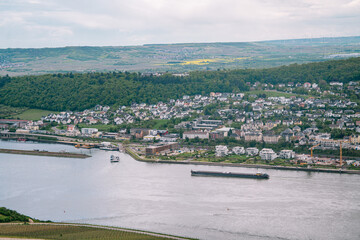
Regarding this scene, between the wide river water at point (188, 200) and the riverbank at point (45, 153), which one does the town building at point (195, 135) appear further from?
the riverbank at point (45, 153)

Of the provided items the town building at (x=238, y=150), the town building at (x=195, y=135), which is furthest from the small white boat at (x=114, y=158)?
the town building at (x=195, y=135)

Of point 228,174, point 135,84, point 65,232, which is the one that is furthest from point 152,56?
point 65,232

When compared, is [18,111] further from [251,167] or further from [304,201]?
[304,201]

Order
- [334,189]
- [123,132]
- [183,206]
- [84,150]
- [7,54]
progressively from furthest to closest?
[7,54] → [123,132] → [84,150] → [334,189] → [183,206]

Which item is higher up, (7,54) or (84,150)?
(7,54)

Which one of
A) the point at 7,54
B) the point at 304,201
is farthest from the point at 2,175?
the point at 7,54

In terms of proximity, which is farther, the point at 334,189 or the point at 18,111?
the point at 18,111

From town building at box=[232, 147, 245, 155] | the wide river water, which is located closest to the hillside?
town building at box=[232, 147, 245, 155]

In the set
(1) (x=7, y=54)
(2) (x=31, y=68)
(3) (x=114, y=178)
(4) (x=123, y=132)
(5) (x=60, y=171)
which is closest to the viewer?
(3) (x=114, y=178)
